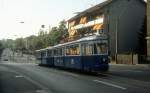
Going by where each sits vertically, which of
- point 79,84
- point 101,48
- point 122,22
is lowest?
point 79,84

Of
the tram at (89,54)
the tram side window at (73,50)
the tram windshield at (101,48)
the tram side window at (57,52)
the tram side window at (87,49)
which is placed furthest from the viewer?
the tram side window at (57,52)

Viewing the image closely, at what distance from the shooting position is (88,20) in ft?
286

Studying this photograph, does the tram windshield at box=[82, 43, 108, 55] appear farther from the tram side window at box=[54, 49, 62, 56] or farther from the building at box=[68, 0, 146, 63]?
the building at box=[68, 0, 146, 63]

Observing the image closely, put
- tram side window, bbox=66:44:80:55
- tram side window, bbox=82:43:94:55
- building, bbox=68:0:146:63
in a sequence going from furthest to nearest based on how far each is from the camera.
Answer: building, bbox=68:0:146:63 → tram side window, bbox=66:44:80:55 → tram side window, bbox=82:43:94:55

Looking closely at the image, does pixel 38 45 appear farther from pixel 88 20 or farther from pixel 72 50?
pixel 72 50

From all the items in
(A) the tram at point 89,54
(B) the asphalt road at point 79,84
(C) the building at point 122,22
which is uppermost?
(C) the building at point 122,22

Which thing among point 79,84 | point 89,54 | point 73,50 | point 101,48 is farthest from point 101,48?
point 79,84

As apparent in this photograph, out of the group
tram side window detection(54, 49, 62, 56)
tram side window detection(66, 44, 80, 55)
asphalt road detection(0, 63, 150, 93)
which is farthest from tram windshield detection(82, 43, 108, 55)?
tram side window detection(54, 49, 62, 56)

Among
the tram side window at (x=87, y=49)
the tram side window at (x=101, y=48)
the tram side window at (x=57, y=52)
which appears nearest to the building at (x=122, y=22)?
the tram side window at (x=57, y=52)

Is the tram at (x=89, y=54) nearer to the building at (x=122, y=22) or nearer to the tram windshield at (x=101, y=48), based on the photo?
the tram windshield at (x=101, y=48)

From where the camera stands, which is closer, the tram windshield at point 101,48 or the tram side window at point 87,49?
the tram windshield at point 101,48

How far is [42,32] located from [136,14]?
49640 mm

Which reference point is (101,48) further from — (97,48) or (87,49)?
(87,49)

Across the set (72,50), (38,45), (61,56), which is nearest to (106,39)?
(72,50)
